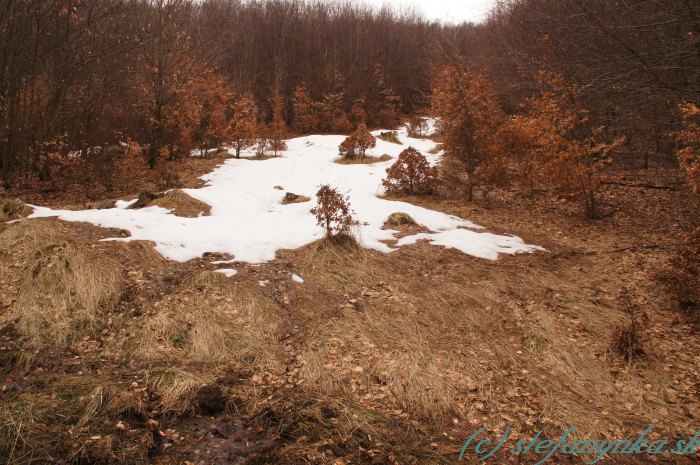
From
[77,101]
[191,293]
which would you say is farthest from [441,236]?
[77,101]

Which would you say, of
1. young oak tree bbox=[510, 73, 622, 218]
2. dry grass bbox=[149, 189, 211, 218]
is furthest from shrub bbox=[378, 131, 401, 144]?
dry grass bbox=[149, 189, 211, 218]

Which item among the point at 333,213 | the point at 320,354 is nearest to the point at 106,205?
the point at 333,213

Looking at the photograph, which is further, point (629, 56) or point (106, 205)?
point (106, 205)

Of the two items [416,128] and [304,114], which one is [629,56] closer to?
[416,128]

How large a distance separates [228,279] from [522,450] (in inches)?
139

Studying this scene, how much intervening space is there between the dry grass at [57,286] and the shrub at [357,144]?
32.3 ft

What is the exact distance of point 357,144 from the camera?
13844mm

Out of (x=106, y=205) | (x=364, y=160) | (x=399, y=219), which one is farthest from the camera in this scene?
(x=364, y=160)

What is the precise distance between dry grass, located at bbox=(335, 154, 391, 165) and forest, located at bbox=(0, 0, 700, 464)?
164cm

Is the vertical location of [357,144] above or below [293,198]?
above

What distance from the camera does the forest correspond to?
3.12 meters

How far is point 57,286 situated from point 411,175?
740 cm

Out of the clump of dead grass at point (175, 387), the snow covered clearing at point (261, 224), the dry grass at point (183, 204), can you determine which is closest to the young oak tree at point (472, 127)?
the snow covered clearing at point (261, 224)

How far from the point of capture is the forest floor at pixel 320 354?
289 cm
